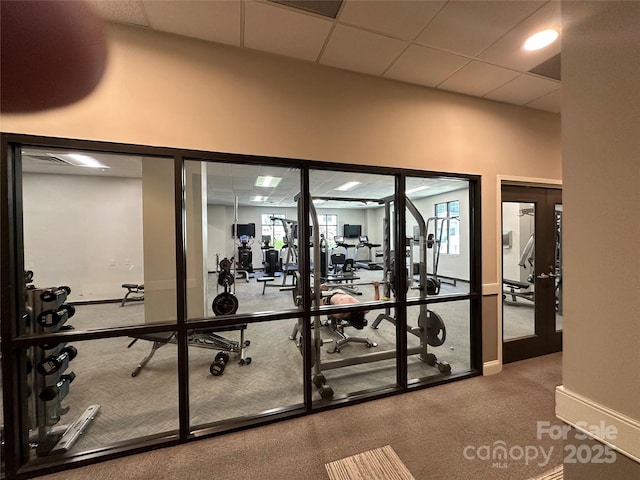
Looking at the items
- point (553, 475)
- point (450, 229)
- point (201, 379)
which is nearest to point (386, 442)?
point (553, 475)

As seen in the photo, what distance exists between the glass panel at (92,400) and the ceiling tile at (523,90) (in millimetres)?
4506

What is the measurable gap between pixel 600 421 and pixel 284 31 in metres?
2.80

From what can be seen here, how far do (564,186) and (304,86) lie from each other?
204 cm

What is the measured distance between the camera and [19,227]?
178cm

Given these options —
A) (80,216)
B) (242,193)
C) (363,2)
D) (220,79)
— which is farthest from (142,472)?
(242,193)

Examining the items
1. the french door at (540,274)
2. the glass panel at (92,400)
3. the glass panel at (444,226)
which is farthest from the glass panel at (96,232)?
the french door at (540,274)

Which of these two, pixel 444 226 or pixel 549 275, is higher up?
pixel 444 226

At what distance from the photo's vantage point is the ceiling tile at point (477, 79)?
2.41m

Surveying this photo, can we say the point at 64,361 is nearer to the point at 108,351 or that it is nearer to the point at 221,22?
the point at 108,351

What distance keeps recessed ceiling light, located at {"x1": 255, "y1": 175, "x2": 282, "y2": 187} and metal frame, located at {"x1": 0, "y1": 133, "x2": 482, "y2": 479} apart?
11.4ft

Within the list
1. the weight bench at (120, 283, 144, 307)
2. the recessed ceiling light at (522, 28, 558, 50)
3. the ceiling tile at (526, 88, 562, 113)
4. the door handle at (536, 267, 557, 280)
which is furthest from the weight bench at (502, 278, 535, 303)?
the weight bench at (120, 283, 144, 307)

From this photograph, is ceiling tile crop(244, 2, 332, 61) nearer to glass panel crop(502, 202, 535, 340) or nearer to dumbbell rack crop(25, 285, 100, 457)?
dumbbell rack crop(25, 285, 100, 457)

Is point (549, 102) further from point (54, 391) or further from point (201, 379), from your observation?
point (54, 391)

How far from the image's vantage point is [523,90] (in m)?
2.79
